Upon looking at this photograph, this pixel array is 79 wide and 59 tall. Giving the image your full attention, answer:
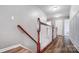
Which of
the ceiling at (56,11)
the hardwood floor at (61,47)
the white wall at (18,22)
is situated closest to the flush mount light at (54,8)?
the ceiling at (56,11)

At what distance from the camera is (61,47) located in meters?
1.64

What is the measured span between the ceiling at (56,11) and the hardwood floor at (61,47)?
1.22ft

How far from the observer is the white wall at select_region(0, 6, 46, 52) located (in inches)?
60.1

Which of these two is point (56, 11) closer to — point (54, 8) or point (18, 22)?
point (54, 8)

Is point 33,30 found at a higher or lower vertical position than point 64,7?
lower

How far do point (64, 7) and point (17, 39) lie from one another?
92cm

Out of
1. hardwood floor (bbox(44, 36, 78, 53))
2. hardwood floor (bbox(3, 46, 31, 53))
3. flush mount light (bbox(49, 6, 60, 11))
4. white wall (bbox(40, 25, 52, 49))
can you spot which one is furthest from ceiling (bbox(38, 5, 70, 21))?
hardwood floor (bbox(3, 46, 31, 53))

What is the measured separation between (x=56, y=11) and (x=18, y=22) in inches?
26.2

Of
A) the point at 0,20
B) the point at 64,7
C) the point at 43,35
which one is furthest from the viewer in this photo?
the point at 43,35

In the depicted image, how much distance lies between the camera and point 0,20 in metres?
1.51

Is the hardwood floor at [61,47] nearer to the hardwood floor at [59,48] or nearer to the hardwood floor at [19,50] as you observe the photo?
the hardwood floor at [59,48]

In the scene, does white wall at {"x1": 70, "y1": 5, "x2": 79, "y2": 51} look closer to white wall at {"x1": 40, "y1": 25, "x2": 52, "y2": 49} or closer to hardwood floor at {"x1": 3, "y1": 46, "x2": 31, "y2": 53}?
white wall at {"x1": 40, "y1": 25, "x2": 52, "y2": 49}
